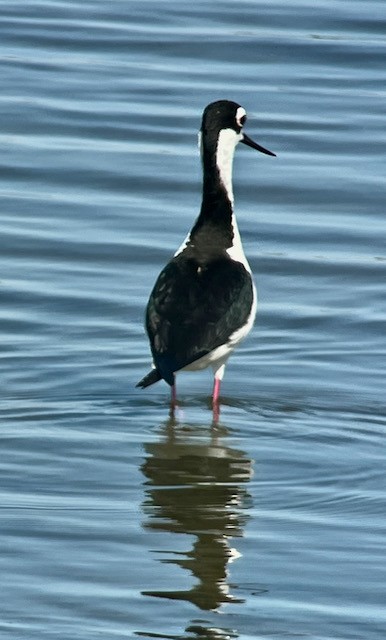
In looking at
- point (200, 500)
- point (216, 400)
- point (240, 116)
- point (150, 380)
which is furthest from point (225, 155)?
point (200, 500)

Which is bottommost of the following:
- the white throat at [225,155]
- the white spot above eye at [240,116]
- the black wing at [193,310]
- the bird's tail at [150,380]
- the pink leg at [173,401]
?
the pink leg at [173,401]

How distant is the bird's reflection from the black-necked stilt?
328mm

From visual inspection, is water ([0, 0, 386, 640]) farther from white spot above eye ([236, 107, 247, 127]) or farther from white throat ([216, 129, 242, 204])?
white spot above eye ([236, 107, 247, 127])

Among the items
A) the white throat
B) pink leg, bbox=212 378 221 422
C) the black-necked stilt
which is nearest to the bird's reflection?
pink leg, bbox=212 378 221 422

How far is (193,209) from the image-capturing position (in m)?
12.1

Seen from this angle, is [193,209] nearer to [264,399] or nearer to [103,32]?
[264,399]

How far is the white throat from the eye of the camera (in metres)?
8.91

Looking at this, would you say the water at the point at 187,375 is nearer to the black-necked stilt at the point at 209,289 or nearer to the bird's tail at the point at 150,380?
the bird's tail at the point at 150,380

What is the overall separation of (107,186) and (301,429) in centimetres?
517

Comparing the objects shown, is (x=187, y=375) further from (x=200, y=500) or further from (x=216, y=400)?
(x=200, y=500)

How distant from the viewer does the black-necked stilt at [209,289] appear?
25.9ft

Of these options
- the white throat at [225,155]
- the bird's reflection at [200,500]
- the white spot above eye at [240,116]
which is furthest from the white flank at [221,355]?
the white spot above eye at [240,116]

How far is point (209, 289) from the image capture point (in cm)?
816

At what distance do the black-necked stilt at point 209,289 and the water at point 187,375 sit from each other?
36 cm
